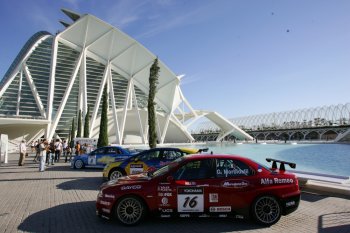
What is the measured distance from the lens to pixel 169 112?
2494 inches

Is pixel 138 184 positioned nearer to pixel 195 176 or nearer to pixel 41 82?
pixel 195 176

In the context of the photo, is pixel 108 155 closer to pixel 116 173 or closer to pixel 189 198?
pixel 116 173

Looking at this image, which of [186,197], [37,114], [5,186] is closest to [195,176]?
[186,197]

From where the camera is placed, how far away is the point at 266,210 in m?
6.38

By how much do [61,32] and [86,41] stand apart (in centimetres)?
438

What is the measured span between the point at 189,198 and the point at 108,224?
1.79m

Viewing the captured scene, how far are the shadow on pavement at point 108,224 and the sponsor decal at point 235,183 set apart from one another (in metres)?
0.81

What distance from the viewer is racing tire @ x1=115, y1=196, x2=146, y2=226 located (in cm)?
628

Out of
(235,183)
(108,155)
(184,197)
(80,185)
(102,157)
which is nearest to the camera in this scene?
(184,197)

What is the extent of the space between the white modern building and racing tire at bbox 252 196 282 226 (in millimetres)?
40839

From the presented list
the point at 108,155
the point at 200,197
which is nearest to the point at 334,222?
the point at 200,197

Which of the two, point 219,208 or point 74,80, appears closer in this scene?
point 219,208

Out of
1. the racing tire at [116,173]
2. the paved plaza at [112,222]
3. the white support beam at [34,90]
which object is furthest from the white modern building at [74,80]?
the paved plaza at [112,222]

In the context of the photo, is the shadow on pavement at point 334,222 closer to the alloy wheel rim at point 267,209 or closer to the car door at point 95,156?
the alloy wheel rim at point 267,209
